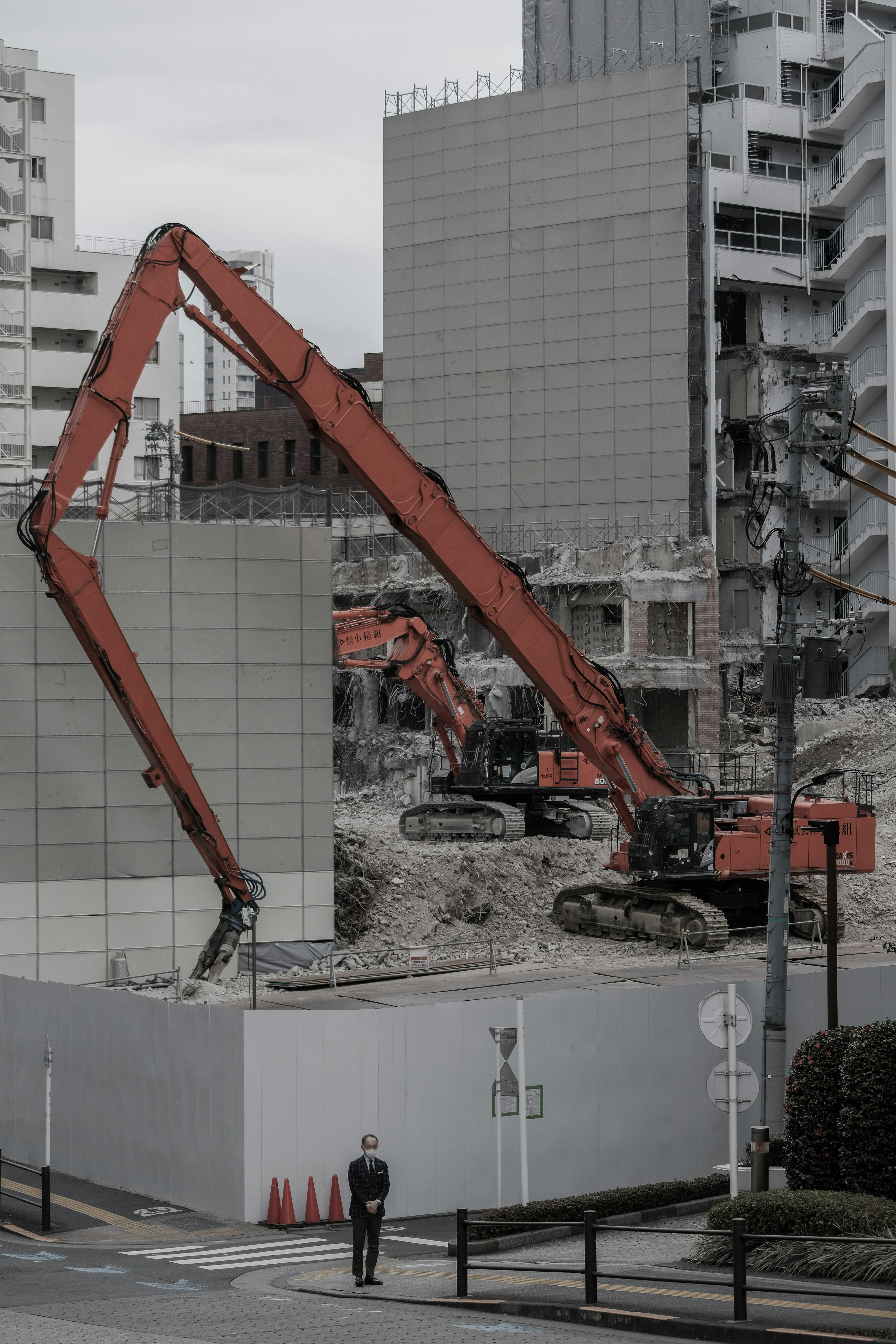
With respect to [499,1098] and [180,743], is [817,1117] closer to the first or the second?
[499,1098]

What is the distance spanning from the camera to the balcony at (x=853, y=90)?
2904 inches

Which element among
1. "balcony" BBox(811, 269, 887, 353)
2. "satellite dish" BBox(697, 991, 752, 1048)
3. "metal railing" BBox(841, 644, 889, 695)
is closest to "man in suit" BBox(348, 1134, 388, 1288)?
"satellite dish" BBox(697, 991, 752, 1048)

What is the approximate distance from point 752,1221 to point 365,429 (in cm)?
1946

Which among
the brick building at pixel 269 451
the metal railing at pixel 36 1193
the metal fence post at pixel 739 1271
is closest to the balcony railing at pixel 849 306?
the brick building at pixel 269 451

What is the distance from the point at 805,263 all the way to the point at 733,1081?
6684 cm

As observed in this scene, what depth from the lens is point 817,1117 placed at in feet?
61.3

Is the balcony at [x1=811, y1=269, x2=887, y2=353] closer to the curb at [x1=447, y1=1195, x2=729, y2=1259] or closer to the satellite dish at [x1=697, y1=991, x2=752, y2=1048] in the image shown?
the curb at [x1=447, y1=1195, x2=729, y2=1259]

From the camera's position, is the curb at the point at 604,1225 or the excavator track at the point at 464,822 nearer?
the curb at the point at 604,1225

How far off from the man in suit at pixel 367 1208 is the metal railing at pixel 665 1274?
32.3 inches

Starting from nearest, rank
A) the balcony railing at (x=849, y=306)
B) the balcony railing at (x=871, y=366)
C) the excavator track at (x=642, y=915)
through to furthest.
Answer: the excavator track at (x=642, y=915) → the balcony railing at (x=871, y=366) → the balcony railing at (x=849, y=306)

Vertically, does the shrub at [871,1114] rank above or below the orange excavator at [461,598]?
below

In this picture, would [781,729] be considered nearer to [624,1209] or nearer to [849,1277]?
[624,1209]

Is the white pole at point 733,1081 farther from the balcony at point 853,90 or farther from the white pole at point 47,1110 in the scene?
the balcony at point 853,90

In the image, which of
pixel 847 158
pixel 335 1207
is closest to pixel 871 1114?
pixel 335 1207
